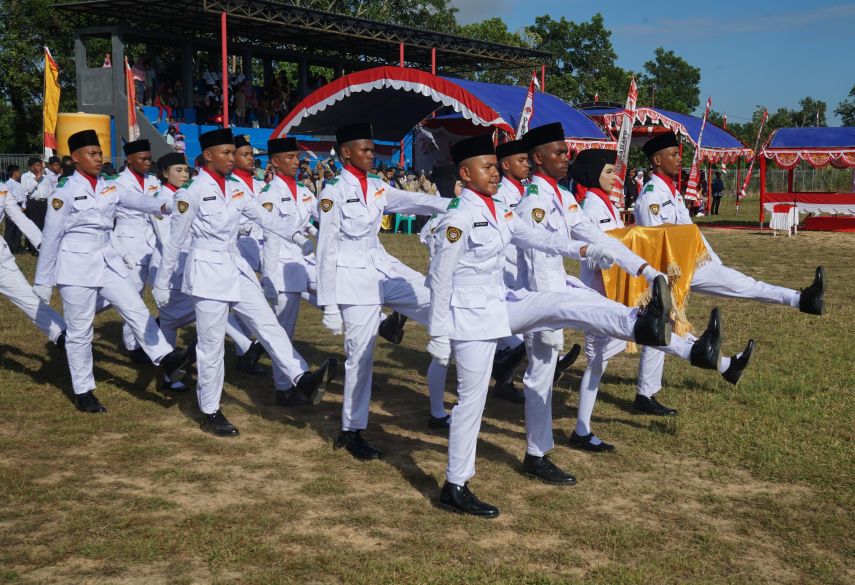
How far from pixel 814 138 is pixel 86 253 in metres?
28.5

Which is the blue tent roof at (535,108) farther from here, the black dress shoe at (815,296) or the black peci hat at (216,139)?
the black dress shoe at (815,296)

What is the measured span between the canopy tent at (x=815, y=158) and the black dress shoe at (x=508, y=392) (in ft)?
76.0

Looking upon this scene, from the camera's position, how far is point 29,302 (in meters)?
8.87

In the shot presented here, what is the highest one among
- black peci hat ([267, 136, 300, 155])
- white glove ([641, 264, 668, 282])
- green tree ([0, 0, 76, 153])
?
green tree ([0, 0, 76, 153])

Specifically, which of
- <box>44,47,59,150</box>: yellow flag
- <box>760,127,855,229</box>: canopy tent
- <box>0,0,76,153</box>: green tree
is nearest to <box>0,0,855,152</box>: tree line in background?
<box>0,0,76,153</box>: green tree

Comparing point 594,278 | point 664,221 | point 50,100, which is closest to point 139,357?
point 50,100

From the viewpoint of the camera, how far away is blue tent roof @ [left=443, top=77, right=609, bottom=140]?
23516 millimetres

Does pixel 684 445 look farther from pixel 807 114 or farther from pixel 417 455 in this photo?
pixel 807 114

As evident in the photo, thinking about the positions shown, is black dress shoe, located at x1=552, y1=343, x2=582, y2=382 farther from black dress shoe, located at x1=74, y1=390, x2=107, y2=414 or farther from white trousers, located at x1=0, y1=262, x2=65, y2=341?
white trousers, located at x1=0, y1=262, x2=65, y2=341

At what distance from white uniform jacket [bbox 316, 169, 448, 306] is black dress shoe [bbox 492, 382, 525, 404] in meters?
2.10

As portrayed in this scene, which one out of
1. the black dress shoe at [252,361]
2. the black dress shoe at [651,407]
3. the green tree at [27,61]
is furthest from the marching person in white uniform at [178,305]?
the green tree at [27,61]

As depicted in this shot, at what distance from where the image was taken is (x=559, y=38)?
216 feet

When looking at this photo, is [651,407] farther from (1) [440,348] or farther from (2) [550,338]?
(1) [440,348]

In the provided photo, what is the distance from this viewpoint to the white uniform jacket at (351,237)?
6297 millimetres
